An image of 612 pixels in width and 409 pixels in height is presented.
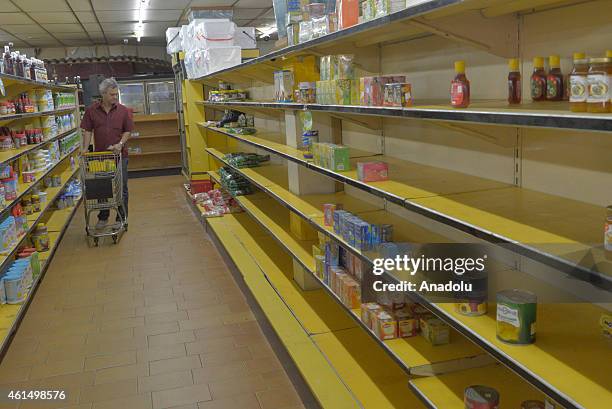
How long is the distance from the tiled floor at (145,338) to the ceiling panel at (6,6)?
5119mm

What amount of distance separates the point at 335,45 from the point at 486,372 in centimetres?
211

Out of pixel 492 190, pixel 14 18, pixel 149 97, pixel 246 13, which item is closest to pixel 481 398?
pixel 492 190

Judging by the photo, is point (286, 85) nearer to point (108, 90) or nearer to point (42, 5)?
point (108, 90)

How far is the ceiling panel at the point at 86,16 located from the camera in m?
11.1

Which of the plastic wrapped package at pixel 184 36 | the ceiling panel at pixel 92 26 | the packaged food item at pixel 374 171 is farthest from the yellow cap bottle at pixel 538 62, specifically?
the ceiling panel at pixel 92 26

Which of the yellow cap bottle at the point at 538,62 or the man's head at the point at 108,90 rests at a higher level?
the man's head at the point at 108,90

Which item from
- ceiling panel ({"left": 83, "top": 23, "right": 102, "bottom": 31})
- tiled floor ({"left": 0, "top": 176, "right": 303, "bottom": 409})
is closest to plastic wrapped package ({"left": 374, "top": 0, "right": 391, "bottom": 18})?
tiled floor ({"left": 0, "top": 176, "right": 303, "bottom": 409})

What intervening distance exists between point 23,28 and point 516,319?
13278 mm

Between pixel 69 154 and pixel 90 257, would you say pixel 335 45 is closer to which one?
pixel 90 257

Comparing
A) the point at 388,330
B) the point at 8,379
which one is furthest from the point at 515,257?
the point at 8,379

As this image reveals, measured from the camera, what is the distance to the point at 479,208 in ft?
7.01

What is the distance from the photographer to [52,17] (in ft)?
37.3

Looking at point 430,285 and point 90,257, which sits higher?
point 430,285

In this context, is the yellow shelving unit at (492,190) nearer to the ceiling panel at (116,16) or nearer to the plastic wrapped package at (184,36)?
the plastic wrapped package at (184,36)
